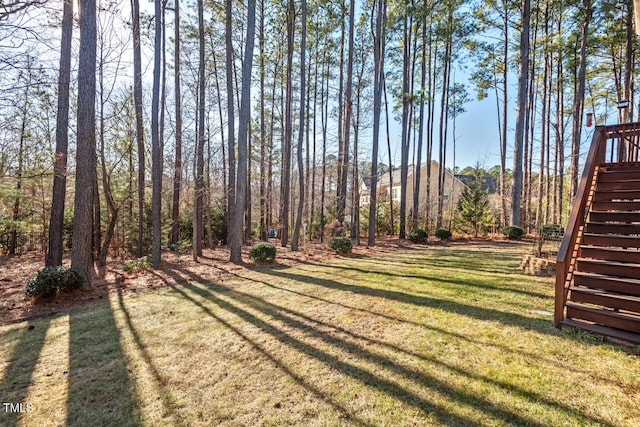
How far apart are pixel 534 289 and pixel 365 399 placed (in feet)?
14.1

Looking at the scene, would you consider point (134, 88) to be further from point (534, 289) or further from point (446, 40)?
point (446, 40)

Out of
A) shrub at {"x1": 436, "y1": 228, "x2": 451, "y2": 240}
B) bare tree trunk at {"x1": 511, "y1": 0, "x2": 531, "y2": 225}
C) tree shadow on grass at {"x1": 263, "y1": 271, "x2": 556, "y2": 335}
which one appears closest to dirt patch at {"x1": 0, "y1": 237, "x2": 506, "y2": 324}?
tree shadow on grass at {"x1": 263, "y1": 271, "x2": 556, "y2": 335}

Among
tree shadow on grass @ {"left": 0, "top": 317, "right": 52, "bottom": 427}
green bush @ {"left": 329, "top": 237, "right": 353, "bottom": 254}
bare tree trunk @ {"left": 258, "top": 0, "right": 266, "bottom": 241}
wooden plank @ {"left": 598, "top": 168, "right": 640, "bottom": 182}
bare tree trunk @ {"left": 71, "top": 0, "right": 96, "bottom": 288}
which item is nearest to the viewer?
tree shadow on grass @ {"left": 0, "top": 317, "right": 52, "bottom": 427}

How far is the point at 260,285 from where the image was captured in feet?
19.5

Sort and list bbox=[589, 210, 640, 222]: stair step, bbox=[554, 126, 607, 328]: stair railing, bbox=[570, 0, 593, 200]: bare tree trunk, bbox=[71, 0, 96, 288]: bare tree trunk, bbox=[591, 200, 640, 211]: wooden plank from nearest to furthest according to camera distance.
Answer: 1. bbox=[554, 126, 607, 328]: stair railing
2. bbox=[589, 210, 640, 222]: stair step
3. bbox=[591, 200, 640, 211]: wooden plank
4. bbox=[71, 0, 96, 288]: bare tree trunk
5. bbox=[570, 0, 593, 200]: bare tree trunk

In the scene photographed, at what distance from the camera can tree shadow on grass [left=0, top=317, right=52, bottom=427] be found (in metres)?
2.23

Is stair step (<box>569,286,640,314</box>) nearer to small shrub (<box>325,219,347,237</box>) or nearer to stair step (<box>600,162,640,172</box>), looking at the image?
stair step (<box>600,162,640,172</box>)

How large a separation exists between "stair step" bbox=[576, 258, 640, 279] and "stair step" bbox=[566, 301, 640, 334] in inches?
20.9

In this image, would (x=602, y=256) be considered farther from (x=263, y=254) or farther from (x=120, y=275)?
(x=120, y=275)

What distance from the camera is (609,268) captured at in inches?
140

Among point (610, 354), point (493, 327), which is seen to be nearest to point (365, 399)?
point (493, 327)

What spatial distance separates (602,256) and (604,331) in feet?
3.96

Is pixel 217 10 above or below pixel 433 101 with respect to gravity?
above

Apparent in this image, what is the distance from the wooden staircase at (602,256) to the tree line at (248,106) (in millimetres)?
7139
